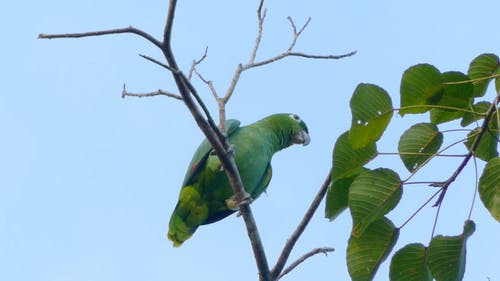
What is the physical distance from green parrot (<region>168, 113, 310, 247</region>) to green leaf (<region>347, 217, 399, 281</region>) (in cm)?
326

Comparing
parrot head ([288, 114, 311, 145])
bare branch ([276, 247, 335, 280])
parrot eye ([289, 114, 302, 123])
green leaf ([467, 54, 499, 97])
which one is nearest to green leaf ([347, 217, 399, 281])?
green leaf ([467, 54, 499, 97])

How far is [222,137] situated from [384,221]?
1510 millimetres

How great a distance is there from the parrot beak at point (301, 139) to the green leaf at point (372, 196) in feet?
14.5

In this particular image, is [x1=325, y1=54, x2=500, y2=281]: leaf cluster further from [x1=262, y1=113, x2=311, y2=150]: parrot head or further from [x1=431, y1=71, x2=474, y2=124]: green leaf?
[x1=262, y1=113, x2=311, y2=150]: parrot head

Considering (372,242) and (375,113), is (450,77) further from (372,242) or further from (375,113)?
(372,242)

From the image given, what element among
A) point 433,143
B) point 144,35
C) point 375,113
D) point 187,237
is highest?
point 144,35

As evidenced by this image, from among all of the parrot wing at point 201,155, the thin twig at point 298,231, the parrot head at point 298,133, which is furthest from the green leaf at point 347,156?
the parrot head at point 298,133

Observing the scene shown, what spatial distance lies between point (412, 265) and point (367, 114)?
463 millimetres

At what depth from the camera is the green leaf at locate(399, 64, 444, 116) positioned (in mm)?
2199

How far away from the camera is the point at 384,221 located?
224 centimetres

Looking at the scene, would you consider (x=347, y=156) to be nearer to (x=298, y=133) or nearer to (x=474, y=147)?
(x=474, y=147)

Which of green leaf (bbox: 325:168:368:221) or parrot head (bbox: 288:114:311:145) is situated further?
parrot head (bbox: 288:114:311:145)

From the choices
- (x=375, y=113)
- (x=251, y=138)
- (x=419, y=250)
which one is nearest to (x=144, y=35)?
(x=375, y=113)

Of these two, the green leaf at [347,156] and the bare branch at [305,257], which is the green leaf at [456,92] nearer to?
the green leaf at [347,156]
